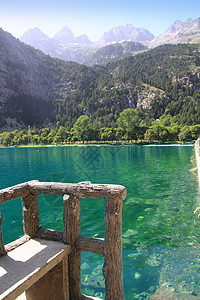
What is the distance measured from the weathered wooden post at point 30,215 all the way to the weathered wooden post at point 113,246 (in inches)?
91.4

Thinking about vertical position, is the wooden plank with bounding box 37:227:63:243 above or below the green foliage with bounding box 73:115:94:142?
below

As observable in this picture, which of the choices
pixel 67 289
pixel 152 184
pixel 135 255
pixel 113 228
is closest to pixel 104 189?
pixel 113 228

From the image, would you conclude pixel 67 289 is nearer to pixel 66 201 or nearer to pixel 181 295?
pixel 66 201

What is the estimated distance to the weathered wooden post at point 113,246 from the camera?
5293mm

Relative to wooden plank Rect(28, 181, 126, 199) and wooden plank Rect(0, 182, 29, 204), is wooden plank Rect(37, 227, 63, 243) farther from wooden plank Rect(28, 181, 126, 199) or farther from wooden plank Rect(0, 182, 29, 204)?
wooden plank Rect(0, 182, 29, 204)

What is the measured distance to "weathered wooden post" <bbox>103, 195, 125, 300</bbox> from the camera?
529cm

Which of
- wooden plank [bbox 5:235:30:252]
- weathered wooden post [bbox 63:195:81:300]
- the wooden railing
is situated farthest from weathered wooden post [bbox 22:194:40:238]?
weathered wooden post [bbox 63:195:81:300]

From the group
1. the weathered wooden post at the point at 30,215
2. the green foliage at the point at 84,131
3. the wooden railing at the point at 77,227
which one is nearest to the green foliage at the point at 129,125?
the green foliage at the point at 84,131

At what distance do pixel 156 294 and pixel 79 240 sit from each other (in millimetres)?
3758

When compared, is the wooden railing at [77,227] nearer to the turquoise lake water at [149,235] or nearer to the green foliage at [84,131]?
the turquoise lake water at [149,235]

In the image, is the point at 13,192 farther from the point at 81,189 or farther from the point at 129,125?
the point at 129,125

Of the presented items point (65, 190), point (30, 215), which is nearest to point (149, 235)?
point (30, 215)

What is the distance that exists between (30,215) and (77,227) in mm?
1541

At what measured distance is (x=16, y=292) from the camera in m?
4.24
